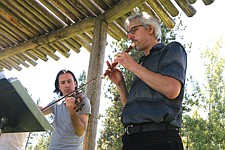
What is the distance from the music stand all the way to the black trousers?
55cm

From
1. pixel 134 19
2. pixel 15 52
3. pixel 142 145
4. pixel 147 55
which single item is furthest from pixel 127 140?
pixel 15 52

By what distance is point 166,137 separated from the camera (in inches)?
74.7

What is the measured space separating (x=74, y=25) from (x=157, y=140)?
265 centimetres

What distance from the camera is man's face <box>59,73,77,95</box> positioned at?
10.3 ft

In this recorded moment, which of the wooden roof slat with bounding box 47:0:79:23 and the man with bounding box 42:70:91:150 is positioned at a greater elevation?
the wooden roof slat with bounding box 47:0:79:23

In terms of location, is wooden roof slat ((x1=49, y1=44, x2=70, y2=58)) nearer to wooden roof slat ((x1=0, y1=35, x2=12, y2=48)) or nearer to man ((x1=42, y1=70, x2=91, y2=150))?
wooden roof slat ((x1=0, y1=35, x2=12, y2=48))

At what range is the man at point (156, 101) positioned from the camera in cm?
191

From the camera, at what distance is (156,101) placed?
6.51ft

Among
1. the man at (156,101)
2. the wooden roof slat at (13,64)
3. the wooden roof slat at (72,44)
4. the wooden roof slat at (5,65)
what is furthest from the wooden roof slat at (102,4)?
the wooden roof slat at (5,65)

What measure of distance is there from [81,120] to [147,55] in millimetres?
947

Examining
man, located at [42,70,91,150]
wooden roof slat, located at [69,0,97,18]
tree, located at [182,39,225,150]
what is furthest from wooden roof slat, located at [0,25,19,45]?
tree, located at [182,39,225,150]

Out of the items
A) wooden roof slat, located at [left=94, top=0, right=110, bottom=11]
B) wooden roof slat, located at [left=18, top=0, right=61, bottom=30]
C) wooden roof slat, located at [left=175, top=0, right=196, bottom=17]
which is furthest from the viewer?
wooden roof slat, located at [left=18, top=0, right=61, bottom=30]

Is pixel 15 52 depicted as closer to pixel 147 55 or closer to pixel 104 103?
pixel 147 55

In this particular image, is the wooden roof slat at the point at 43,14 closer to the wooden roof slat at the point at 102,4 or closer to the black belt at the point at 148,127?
the wooden roof slat at the point at 102,4
